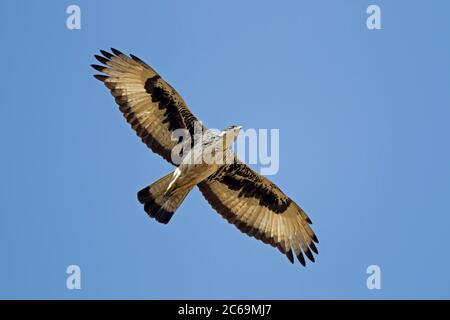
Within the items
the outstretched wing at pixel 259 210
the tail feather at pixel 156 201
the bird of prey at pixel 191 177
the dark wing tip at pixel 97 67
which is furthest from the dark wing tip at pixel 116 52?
the outstretched wing at pixel 259 210

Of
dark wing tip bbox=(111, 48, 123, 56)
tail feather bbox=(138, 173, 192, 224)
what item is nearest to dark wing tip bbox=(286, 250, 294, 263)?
tail feather bbox=(138, 173, 192, 224)

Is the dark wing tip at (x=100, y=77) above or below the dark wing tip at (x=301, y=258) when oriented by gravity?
above

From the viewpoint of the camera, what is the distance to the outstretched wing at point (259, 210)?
53.9 feet

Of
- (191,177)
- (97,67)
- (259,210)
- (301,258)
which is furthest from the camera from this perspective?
(259,210)

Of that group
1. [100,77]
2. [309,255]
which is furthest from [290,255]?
[100,77]

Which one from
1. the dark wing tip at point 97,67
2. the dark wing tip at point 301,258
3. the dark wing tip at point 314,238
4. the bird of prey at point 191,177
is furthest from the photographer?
the dark wing tip at point 314,238

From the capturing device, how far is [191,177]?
1545 centimetres

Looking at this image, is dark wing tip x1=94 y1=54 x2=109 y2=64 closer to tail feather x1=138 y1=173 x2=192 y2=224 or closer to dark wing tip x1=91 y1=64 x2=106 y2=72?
dark wing tip x1=91 y1=64 x2=106 y2=72

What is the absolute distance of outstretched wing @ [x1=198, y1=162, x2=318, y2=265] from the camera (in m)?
16.4

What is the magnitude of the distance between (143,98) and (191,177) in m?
1.75

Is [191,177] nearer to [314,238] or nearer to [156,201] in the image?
[156,201]

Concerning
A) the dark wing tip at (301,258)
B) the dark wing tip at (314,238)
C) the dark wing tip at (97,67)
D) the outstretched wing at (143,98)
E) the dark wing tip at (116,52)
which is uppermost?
the dark wing tip at (116,52)

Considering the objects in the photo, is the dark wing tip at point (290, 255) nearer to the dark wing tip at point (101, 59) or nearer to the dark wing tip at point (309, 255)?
the dark wing tip at point (309, 255)
